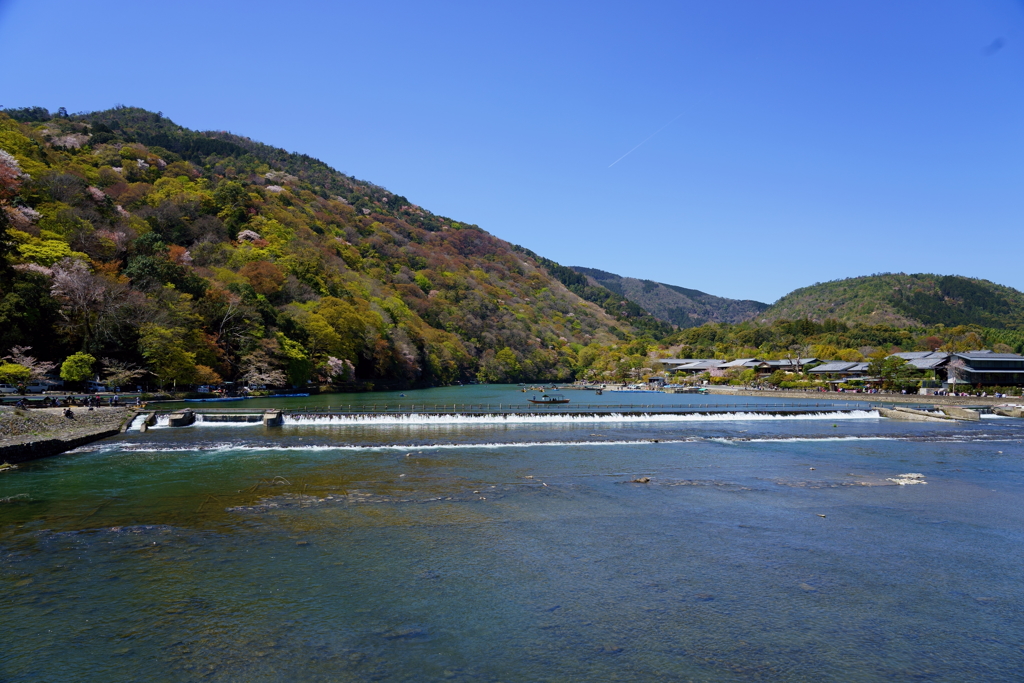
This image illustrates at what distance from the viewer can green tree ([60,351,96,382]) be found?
115 feet

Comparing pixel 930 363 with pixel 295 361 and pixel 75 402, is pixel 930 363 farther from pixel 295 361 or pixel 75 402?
pixel 75 402

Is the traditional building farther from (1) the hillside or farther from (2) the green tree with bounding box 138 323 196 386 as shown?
(2) the green tree with bounding box 138 323 196 386

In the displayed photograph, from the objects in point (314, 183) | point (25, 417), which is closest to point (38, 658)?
point (25, 417)

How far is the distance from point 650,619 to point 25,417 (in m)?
24.6

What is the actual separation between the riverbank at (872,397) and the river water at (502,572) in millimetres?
35913

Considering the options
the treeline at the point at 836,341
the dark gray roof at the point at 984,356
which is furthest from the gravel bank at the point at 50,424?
the treeline at the point at 836,341

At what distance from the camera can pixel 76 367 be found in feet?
115

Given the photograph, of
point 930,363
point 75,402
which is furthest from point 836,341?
point 75,402

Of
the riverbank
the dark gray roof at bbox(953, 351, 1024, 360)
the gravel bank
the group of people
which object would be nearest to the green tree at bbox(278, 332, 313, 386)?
the group of people

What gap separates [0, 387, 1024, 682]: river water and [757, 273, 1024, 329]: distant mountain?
129116 mm

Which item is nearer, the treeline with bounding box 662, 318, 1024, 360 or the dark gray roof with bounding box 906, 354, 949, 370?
the dark gray roof with bounding box 906, 354, 949, 370

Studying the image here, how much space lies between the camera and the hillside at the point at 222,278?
38.8 meters

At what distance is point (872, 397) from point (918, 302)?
103628 millimetres

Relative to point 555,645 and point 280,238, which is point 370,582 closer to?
point 555,645
